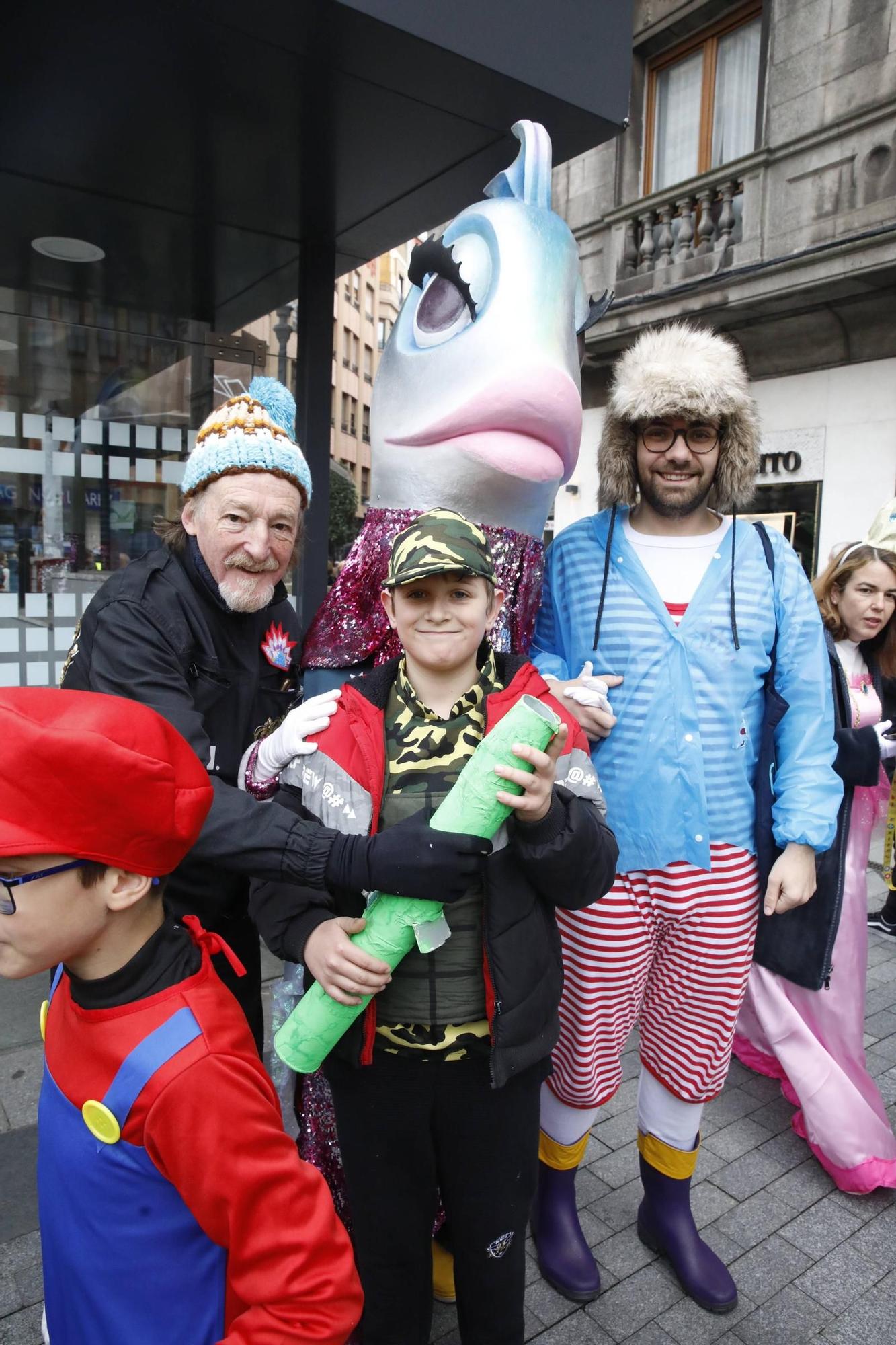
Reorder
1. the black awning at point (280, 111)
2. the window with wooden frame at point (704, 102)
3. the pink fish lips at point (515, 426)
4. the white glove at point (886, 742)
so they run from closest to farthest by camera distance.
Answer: the pink fish lips at point (515, 426)
the black awning at point (280, 111)
the white glove at point (886, 742)
the window with wooden frame at point (704, 102)

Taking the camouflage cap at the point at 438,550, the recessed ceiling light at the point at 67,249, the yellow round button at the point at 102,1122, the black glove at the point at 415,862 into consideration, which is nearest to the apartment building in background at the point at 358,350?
the recessed ceiling light at the point at 67,249

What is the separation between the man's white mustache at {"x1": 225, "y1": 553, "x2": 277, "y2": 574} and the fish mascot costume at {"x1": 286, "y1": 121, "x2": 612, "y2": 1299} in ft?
0.71

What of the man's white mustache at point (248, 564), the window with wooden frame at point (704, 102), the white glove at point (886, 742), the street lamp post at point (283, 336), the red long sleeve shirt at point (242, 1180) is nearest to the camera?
the red long sleeve shirt at point (242, 1180)

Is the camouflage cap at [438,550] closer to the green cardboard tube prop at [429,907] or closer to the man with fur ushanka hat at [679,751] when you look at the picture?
the green cardboard tube prop at [429,907]

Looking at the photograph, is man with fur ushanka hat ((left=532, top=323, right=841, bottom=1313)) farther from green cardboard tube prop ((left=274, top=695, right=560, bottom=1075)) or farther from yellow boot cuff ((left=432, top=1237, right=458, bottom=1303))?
green cardboard tube prop ((left=274, top=695, right=560, bottom=1075))

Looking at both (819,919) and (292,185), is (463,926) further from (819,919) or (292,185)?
(292,185)

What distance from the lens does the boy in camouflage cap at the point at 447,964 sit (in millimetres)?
1503

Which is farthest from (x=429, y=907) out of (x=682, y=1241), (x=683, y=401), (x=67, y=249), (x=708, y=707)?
(x=67, y=249)

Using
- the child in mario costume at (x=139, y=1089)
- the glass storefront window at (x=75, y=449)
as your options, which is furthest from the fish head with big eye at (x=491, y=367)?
the glass storefront window at (x=75, y=449)

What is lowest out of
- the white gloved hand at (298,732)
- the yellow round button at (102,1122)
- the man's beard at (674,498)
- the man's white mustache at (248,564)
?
the yellow round button at (102,1122)

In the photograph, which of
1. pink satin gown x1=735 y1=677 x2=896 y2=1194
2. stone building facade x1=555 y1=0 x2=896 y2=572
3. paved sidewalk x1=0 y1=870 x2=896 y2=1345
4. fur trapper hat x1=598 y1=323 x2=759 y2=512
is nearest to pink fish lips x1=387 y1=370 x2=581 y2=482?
fur trapper hat x1=598 y1=323 x2=759 y2=512

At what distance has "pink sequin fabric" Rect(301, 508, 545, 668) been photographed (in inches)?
79.9

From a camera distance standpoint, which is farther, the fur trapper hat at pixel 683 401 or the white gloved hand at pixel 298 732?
the fur trapper hat at pixel 683 401

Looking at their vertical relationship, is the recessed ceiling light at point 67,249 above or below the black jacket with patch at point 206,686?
above
